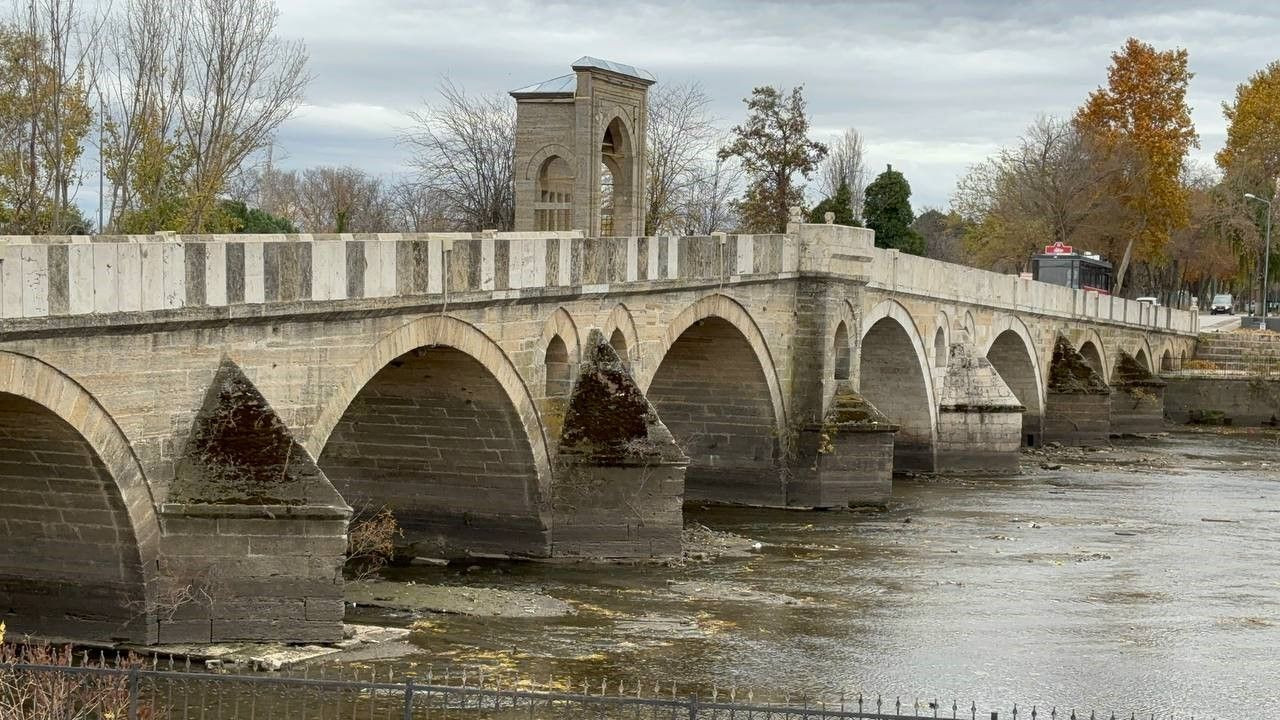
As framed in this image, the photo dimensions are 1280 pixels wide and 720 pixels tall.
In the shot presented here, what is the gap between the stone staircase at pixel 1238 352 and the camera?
1893 inches

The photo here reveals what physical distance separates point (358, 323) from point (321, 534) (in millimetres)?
2542

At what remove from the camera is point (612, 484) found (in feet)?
65.7

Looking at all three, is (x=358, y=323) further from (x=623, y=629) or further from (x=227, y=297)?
(x=623, y=629)

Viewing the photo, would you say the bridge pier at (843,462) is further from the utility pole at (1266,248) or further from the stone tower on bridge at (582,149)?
the utility pole at (1266,248)

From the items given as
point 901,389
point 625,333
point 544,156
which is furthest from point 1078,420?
point 625,333

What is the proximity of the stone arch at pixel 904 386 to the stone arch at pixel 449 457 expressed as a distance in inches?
478

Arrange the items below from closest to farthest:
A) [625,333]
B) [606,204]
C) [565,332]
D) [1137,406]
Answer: [565,332] < [625,333] < [606,204] < [1137,406]

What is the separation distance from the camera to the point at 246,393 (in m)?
14.4

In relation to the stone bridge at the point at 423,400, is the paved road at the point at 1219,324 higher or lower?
higher

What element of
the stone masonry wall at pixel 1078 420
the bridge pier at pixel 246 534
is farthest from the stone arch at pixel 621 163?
the bridge pier at pixel 246 534

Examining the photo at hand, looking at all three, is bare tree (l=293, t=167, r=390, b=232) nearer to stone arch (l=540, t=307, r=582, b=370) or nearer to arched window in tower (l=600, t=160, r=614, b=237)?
arched window in tower (l=600, t=160, r=614, b=237)

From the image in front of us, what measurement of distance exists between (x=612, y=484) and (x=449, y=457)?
185 cm

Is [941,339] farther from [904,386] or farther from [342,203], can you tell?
[342,203]

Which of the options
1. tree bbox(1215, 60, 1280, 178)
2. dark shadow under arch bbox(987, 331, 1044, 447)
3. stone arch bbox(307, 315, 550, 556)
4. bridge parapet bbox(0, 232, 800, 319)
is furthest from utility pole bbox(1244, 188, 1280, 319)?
stone arch bbox(307, 315, 550, 556)
